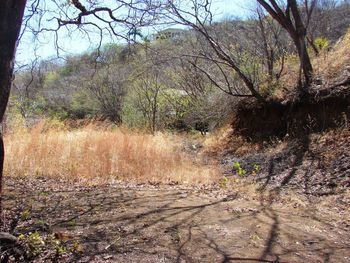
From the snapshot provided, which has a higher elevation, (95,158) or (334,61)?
(334,61)

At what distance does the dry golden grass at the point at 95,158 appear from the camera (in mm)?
7586

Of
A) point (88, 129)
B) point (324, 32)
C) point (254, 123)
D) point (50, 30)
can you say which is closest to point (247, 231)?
point (50, 30)

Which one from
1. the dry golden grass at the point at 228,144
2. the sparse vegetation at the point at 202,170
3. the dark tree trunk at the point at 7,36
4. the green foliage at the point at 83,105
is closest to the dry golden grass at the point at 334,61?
the sparse vegetation at the point at 202,170

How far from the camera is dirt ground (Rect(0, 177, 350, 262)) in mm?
3514

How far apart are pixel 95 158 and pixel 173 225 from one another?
4271mm

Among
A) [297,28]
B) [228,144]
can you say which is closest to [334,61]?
[297,28]

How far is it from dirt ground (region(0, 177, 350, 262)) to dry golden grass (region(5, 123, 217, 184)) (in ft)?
4.30

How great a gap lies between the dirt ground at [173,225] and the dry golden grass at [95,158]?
1.31 meters

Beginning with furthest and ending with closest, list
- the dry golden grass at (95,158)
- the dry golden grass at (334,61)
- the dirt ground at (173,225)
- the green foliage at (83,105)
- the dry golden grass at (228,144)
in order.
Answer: the green foliage at (83,105) < the dry golden grass at (228,144) < the dry golden grass at (334,61) < the dry golden grass at (95,158) < the dirt ground at (173,225)

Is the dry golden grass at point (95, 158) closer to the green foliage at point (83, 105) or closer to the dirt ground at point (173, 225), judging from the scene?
the dirt ground at point (173, 225)

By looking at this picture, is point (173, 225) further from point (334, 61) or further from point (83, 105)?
point (83, 105)

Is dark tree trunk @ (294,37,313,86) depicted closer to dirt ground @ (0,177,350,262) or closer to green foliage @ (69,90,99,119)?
dirt ground @ (0,177,350,262)

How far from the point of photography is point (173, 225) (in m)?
4.25

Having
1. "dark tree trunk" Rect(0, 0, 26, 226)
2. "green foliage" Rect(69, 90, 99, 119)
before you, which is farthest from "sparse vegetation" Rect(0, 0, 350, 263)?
"green foliage" Rect(69, 90, 99, 119)
